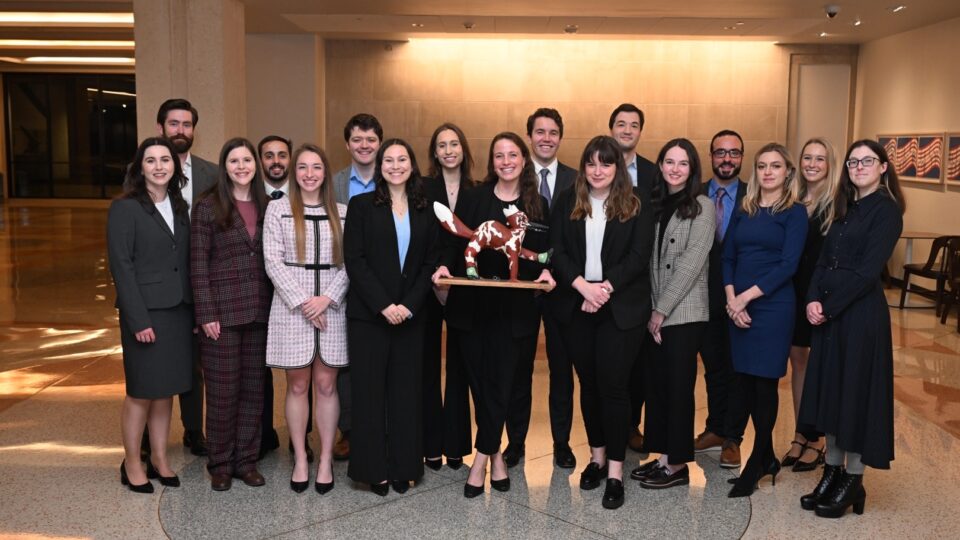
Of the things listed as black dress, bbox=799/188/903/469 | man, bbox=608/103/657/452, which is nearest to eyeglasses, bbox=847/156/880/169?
black dress, bbox=799/188/903/469

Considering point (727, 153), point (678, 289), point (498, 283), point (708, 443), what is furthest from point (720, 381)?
point (498, 283)

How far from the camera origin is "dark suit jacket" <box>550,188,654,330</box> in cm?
416

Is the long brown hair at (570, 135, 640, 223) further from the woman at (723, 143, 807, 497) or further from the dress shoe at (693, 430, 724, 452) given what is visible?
the dress shoe at (693, 430, 724, 452)

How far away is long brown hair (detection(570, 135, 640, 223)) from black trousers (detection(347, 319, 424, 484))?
973mm

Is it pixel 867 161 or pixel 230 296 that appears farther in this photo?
pixel 230 296

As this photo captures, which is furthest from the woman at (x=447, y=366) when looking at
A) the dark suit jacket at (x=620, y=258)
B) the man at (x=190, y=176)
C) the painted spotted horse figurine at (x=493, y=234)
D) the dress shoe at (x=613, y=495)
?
the man at (x=190, y=176)

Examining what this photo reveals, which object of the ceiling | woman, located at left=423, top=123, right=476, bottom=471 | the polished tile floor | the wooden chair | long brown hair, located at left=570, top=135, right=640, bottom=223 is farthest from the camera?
the ceiling

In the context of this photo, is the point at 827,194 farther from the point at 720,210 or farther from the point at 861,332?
the point at 861,332

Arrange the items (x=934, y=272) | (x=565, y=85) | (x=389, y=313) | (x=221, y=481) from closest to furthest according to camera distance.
A: (x=389, y=313) → (x=221, y=481) → (x=934, y=272) → (x=565, y=85)

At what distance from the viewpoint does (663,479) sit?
14.9 feet

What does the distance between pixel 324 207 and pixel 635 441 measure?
2250mm

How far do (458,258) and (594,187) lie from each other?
0.75m

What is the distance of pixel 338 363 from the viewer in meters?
4.36

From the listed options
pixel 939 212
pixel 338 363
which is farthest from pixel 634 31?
pixel 338 363
